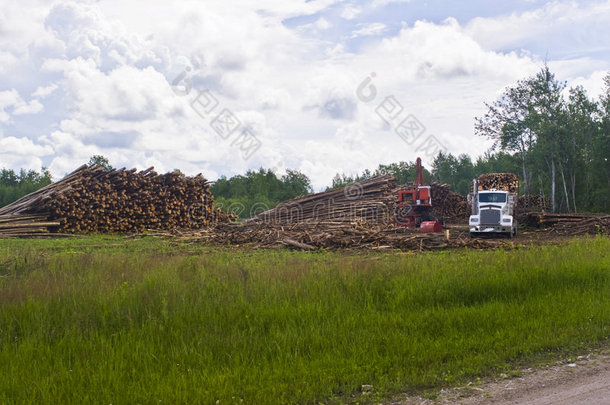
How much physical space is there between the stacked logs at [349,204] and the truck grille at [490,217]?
6.00 metres

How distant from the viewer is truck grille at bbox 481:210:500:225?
73.0 ft

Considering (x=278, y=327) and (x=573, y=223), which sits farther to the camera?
(x=573, y=223)

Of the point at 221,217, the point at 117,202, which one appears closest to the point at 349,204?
the point at 221,217

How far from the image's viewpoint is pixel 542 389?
16.3ft

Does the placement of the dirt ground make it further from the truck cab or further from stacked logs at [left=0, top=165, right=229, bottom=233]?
stacked logs at [left=0, top=165, right=229, bottom=233]

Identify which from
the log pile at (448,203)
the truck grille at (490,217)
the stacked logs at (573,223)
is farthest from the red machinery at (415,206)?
the log pile at (448,203)

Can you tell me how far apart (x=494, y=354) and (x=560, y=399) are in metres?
1.12

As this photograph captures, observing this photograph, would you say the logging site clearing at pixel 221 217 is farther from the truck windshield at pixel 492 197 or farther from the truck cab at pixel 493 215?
the truck windshield at pixel 492 197

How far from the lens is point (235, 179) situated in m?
70.8

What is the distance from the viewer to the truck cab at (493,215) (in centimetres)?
2216

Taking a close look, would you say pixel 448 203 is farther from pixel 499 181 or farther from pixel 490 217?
pixel 490 217

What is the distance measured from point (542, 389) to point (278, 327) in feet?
10.2

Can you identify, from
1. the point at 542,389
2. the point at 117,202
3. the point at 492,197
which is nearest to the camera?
the point at 542,389

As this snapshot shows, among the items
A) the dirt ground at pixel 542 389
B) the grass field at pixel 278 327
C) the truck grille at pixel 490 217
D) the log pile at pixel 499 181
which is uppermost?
the log pile at pixel 499 181
